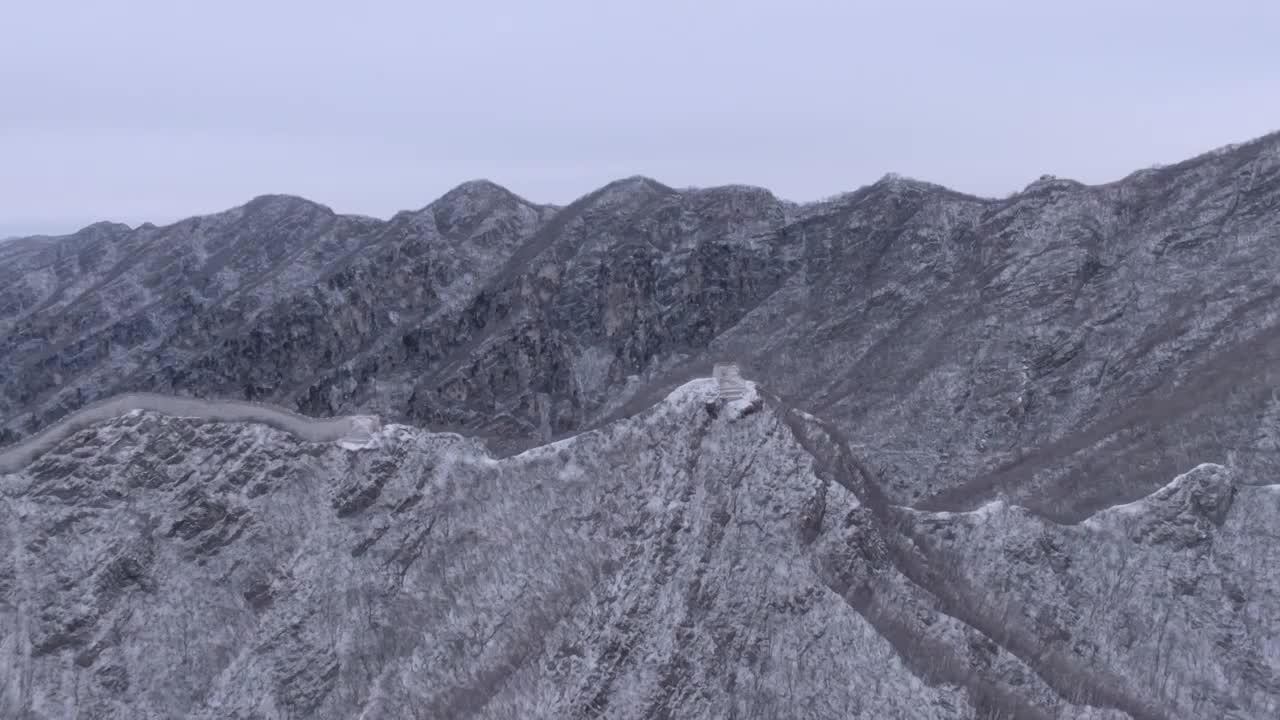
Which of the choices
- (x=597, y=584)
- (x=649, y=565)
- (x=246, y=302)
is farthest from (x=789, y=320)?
(x=246, y=302)

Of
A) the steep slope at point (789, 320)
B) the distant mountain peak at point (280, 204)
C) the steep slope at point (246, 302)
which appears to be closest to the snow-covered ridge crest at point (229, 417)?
the steep slope at point (789, 320)

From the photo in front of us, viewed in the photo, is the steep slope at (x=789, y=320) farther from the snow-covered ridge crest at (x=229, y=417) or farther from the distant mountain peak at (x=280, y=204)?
the snow-covered ridge crest at (x=229, y=417)

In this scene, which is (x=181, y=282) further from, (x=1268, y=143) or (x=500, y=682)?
(x=1268, y=143)

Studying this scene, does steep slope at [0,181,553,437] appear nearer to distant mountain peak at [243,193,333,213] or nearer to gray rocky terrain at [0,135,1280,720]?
distant mountain peak at [243,193,333,213]

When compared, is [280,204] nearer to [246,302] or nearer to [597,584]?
[246,302]

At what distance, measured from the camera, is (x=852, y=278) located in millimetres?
70438

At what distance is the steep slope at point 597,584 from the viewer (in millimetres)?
26438

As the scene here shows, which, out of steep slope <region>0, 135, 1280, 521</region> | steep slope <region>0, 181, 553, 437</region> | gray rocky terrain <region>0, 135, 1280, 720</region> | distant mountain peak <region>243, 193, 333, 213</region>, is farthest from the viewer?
distant mountain peak <region>243, 193, 333, 213</region>

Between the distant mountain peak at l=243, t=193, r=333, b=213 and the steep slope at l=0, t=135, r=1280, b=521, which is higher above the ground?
the distant mountain peak at l=243, t=193, r=333, b=213

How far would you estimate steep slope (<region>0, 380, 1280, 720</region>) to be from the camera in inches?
1041

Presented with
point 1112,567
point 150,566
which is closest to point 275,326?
point 150,566

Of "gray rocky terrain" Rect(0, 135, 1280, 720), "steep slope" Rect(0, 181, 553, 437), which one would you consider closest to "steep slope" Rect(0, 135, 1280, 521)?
"steep slope" Rect(0, 181, 553, 437)

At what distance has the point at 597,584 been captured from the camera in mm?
28422

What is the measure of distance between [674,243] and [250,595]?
171 feet
